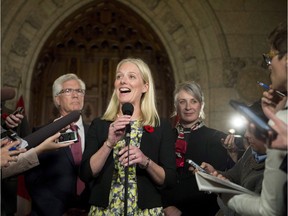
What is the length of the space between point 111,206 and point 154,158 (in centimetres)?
30

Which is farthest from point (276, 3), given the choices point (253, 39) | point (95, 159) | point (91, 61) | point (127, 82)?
point (95, 159)

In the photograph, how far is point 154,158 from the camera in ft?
5.67

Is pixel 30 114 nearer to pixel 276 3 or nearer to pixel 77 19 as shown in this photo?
pixel 77 19

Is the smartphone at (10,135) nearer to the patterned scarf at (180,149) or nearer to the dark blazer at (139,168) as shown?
the dark blazer at (139,168)

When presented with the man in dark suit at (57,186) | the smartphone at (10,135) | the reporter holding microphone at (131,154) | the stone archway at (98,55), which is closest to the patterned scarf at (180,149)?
the reporter holding microphone at (131,154)

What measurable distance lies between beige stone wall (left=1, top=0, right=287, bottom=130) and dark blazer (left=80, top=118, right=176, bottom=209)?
2745mm

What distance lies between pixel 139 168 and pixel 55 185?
0.68 m

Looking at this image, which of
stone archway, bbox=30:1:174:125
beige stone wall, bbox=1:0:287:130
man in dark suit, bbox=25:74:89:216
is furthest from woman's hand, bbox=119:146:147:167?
stone archway, bbox=30:1:174:125

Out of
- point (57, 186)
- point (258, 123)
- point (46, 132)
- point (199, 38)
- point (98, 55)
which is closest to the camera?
point (258, 123)

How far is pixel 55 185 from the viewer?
213 cm

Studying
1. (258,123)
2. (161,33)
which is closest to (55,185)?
(258,123)

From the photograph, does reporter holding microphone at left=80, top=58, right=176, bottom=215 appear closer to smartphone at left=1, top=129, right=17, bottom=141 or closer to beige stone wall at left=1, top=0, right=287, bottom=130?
smartphone at left=1, top=129, right=17, bottom=141

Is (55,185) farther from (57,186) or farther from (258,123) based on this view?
(258,123)

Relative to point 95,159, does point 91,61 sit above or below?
above
